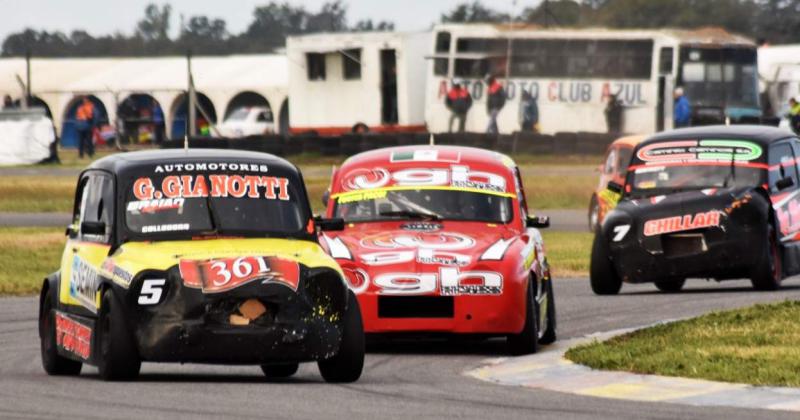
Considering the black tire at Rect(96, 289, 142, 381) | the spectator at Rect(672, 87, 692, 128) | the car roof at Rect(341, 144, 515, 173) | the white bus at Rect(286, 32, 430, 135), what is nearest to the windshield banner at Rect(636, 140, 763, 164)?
the car roof at Rect(341, 144, 515, 173)

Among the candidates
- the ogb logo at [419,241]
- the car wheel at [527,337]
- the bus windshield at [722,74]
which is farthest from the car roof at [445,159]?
the bus windshield at [722,74]

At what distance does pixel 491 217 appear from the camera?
1448 centimetres

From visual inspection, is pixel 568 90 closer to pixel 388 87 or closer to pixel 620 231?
pixel 388 87

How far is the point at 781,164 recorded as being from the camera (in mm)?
18812

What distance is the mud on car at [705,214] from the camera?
1792cm

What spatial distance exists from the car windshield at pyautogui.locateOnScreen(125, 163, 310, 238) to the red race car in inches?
60.9

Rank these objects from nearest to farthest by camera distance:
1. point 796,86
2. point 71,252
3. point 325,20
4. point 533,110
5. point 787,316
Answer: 1. point 71,252
2. point 787,316
3. point 533,110
4. point 796,86
5. point 325,20

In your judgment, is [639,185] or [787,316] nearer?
[787,316]

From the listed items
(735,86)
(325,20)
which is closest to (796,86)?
(735,86)

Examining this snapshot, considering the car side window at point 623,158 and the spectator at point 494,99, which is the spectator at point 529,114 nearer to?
the spectator at point 494,99

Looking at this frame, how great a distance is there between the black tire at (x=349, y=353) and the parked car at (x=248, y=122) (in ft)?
162

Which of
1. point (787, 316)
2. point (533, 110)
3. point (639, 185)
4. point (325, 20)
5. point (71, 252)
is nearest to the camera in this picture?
point (71, 252)

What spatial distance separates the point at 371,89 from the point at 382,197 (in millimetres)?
37929

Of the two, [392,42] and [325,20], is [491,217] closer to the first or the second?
[392,42]
